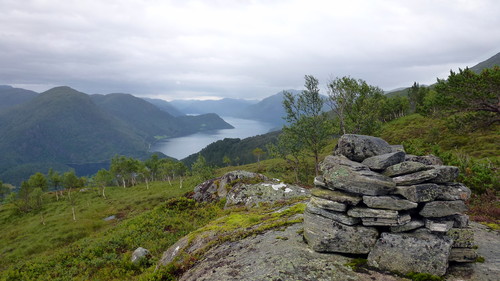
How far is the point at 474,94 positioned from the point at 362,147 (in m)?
36.7

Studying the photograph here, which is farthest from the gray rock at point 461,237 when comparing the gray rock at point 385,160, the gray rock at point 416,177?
the gray rock at point 385,160

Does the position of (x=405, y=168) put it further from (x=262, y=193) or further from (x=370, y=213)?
(x=262, y=193)

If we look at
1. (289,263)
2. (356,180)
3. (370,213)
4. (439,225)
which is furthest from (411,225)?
(289,263)

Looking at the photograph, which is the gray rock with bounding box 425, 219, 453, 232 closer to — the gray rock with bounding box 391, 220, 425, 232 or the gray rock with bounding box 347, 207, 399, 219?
the gray rock with bounding box 391, 220, 425, 232

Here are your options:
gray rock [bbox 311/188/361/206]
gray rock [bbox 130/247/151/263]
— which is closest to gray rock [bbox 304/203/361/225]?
gray rock [bbox 311/188/361/206]

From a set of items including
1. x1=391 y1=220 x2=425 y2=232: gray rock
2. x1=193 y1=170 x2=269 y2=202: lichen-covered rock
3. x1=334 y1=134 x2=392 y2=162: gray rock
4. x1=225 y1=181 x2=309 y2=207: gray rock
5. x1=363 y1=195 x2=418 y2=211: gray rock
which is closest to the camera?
x1=363 y1=195 x2=418 y2=211: gray rock

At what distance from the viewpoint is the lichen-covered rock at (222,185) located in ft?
117

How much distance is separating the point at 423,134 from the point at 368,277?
312ft

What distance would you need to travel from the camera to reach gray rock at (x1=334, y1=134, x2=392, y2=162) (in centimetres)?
1398

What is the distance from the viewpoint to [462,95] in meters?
38.7

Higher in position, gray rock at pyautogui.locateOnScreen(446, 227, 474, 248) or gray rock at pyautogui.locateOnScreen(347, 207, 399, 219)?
gray rock at pyautogui.locateOnScreen(347, 207, 399, 219)

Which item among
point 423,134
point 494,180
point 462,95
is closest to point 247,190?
point 494,180

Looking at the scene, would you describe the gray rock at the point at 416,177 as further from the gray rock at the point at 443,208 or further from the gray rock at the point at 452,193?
the gray rock at the point at 443,208

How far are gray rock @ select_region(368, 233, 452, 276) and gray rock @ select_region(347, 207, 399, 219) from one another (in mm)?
994
